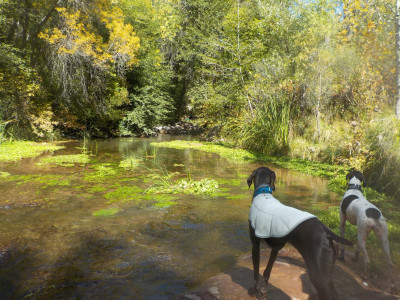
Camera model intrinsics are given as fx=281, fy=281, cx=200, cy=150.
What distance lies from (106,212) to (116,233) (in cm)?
100

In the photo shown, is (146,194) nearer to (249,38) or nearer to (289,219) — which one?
(289,219)

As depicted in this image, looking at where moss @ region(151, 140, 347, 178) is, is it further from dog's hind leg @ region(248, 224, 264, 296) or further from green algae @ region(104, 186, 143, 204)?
dog's hind leg @ region(248, 224, 264, 296)

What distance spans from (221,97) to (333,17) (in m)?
8.54

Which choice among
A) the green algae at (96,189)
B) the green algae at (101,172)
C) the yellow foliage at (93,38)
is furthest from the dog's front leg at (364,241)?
the yellow foliage at (93,38)

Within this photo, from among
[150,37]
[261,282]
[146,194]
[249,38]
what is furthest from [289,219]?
[150,37]

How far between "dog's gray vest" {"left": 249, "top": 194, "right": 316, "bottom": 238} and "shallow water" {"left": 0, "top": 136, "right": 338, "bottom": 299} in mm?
1051

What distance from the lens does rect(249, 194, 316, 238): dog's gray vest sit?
2.36 meters

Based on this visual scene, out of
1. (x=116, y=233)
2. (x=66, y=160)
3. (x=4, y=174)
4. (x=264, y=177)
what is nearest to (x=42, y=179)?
(x=4, y=174)

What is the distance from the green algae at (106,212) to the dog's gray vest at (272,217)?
3213mm

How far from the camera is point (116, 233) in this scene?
4.29 metres

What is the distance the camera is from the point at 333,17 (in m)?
17.1

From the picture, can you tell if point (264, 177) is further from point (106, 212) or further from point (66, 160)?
point (66, 160)

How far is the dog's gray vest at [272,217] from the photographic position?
7.73 feet

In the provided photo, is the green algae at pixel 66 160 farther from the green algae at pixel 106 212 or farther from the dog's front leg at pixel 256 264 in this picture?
the dog's front leg at pixel 256 264
